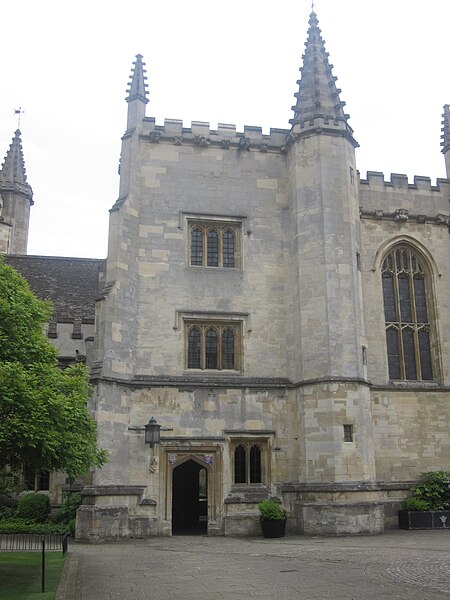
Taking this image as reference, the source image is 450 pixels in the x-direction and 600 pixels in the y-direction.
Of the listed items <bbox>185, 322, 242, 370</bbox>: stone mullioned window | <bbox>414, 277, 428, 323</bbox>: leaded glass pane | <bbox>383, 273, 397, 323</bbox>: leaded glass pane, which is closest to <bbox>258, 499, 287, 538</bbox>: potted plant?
<bbox>185, 322, 242, 370</bbox>: stone mullioned window

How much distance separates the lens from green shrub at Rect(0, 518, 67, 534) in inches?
787

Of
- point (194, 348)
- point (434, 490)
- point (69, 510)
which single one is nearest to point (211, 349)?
point (194, 348)

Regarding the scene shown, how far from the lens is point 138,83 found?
2466 centimetres

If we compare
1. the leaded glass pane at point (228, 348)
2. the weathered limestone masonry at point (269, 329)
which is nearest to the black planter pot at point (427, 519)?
the weathered limestone masonry at point (269, 329)

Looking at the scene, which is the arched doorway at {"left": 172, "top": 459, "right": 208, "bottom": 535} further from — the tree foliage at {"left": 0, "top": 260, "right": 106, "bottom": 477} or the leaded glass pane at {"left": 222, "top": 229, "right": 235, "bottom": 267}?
the tree foliage at {"left": 0, "top": 260, "right": 106, "bottom": 477}

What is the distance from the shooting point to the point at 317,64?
24828mm

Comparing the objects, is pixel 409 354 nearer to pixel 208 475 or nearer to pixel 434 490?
pixel 434 490

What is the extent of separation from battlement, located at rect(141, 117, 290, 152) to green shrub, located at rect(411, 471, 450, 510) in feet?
43.0

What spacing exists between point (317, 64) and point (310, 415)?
43.7 feet

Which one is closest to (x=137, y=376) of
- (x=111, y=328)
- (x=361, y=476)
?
(x=111, y=328)

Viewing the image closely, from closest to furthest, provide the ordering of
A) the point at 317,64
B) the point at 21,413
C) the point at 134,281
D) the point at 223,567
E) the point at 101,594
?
the point at 101,594 < the point at 21,413 < the point at 223,567 < the point at 134,281 < the point at 317,64

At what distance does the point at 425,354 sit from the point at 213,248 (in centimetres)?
890

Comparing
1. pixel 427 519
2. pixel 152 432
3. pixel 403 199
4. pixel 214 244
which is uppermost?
pixel 403 199

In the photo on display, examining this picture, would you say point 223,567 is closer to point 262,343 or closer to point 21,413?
point 21,413
